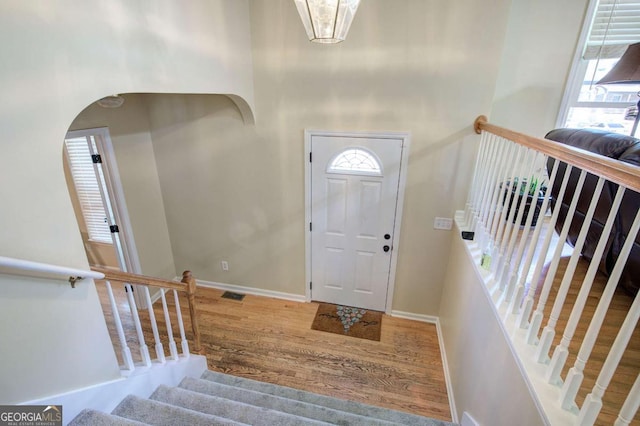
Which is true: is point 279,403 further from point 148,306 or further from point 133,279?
point 133,279

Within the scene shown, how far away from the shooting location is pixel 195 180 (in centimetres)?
370

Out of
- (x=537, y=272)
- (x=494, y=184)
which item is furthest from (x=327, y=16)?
(x=494, y=184)

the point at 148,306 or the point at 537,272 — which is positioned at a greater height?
the point at 537,272

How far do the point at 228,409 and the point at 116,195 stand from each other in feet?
8.45

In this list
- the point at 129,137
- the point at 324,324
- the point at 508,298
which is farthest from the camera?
the point at 324,324

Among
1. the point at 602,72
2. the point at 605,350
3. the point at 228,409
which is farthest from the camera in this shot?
the point at 602,72

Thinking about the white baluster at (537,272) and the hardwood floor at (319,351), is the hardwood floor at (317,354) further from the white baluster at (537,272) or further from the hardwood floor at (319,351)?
the white baluster at (537,272)

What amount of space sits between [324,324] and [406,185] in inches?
74.3

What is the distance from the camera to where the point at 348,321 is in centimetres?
361

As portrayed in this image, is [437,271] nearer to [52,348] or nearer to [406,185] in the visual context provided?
[406,185]

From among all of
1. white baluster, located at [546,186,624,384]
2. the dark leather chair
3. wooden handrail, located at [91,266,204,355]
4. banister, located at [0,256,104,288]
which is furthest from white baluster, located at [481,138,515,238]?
banister, located at [0,256,104,288]

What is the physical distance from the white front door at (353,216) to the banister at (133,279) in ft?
5.59

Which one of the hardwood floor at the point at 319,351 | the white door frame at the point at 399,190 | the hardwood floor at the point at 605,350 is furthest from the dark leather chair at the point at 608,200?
the white door frame at the point at 399,190

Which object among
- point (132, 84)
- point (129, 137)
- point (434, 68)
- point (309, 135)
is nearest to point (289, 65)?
point (309, 135)
